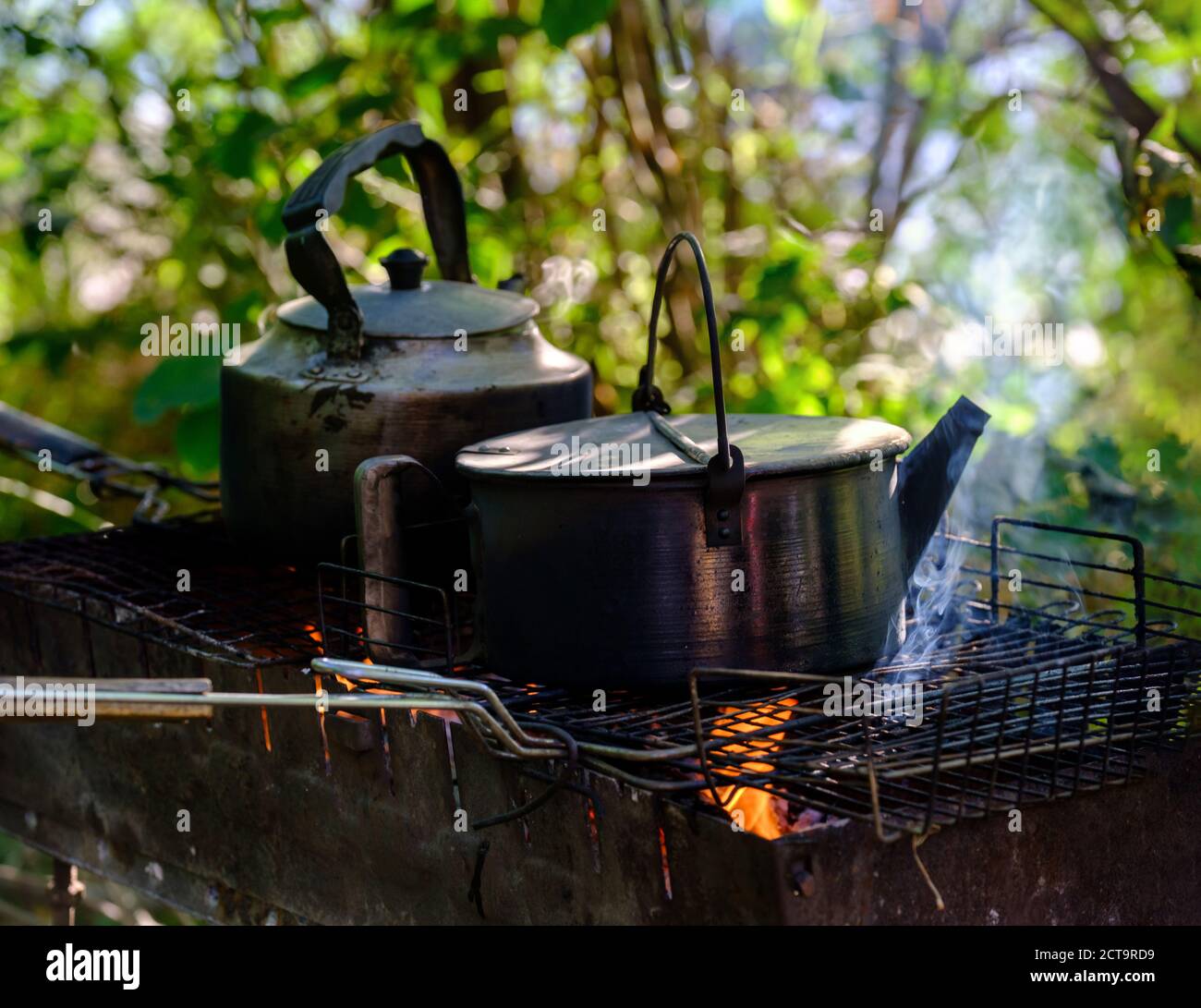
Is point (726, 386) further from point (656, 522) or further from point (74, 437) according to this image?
Result: point (656, 522)

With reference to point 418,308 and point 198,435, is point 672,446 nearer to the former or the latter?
point 418,308

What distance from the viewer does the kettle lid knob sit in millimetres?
2885

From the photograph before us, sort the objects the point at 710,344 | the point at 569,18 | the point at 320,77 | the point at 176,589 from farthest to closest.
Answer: the point at 320,77 < the point at 569,18 < the point at 176,589 < the point at 710,344

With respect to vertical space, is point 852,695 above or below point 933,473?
below

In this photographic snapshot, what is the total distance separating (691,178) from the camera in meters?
5.21

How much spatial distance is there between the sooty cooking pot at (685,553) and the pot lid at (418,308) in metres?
0.59

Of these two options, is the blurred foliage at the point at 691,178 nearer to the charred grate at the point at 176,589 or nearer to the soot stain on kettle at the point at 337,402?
the charred grate at the point at 176,589

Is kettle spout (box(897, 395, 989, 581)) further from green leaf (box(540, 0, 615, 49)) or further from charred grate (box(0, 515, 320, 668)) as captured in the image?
green leaf (box(540, 0, 615, 49))

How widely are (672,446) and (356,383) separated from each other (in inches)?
29.9

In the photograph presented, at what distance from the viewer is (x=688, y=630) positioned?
2092 millimetres

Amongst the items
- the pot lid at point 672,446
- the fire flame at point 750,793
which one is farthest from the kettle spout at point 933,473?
the fire flame at point 750,793

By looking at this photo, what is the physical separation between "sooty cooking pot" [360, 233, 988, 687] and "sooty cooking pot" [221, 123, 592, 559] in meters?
0.45

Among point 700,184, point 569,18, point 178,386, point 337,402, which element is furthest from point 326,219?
point 700,184
